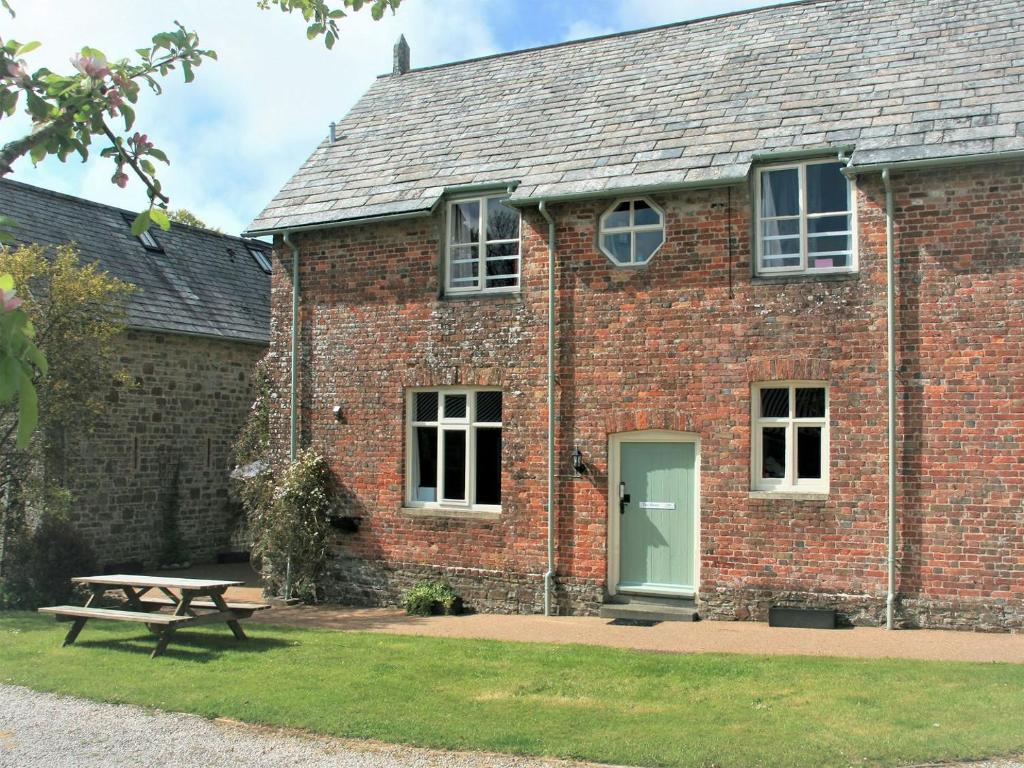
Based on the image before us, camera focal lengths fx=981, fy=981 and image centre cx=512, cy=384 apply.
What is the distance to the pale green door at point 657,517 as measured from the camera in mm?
13078

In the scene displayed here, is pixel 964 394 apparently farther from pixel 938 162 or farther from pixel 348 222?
pixel 348 222

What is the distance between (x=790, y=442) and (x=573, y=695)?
17.4 feet

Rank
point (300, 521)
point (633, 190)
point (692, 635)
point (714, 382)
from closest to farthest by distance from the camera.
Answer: point (692, 635), point (714, 382), point (633, 190), point (300, 521)

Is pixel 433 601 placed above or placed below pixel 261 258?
below

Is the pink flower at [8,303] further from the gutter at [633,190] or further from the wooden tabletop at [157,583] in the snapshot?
the gutter at [633,190]

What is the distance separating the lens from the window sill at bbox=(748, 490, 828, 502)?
12.1 m

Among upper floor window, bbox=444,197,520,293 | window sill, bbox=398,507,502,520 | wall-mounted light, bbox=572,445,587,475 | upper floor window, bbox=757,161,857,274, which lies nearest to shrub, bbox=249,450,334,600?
window sill, bbox=398,507,502,520

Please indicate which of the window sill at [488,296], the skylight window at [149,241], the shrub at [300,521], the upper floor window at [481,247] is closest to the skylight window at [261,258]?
the skylight window at [149,241]

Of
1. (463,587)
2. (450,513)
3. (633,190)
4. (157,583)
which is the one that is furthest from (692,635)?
(157,583)

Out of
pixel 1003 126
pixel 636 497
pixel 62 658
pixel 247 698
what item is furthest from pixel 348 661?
pixel 1003 126

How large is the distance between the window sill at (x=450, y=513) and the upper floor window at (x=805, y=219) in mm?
5068

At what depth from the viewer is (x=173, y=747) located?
7.23 meters

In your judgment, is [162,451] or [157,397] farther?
[162,451]

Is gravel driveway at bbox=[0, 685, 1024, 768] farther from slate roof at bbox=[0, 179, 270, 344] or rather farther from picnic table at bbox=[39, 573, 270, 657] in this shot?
slate roof at bbox=[0, 179, 270, 344]
